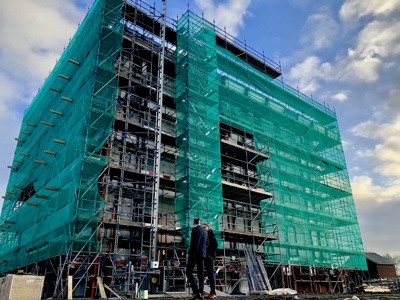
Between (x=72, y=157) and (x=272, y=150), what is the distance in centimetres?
1364

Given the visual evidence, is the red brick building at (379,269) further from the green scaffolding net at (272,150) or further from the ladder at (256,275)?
the ladder at (256,275)

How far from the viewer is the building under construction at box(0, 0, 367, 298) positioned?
1506 cm

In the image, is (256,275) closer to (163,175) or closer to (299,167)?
(163,175)

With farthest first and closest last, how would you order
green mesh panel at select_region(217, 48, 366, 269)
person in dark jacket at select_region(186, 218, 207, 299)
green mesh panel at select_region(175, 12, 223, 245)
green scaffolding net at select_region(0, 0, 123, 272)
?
green mesh panel at select_region(217, 48, 366, 269) < green mesh panel at select_region(175, 12, 223, 245) < green scaffolding net at select_region(0, 0, 123, 272) < person in dark jacket at select_region(186, 218, 207, 299)

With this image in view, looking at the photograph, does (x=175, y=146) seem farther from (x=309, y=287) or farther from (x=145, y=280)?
(x=309, y=287)

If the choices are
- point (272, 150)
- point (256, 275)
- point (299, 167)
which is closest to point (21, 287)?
point (256, 275)

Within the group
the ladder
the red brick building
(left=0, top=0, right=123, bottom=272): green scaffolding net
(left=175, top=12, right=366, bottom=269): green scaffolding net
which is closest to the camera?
(left=0, top=0, right=123, bottom=272): green scaffolding net

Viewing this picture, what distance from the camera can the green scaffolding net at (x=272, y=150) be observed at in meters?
18.3

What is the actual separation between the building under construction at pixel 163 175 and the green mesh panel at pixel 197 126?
74 mm

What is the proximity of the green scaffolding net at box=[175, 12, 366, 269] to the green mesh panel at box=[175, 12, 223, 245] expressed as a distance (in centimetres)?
6

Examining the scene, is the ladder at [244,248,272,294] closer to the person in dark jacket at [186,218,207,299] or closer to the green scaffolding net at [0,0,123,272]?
the green scaffolding net at [0,0,123,272]

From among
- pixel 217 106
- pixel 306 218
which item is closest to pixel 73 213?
pixel 217 106

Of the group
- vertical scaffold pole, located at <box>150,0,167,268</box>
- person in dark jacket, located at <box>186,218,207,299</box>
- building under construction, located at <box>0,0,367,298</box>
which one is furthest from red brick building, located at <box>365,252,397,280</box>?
person in dark jacket, located at <box>186,218,207,299</box>

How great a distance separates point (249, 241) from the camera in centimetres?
2044
